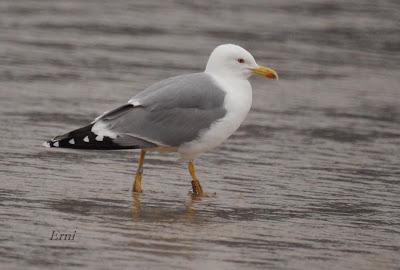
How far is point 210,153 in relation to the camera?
865cm

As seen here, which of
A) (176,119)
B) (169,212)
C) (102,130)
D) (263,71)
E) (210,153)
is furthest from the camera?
(210,153)

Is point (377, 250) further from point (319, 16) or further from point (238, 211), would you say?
point (319, 16)

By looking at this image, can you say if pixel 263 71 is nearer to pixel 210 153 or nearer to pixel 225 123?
pixel 225 123

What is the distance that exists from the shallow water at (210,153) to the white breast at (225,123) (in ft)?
0.99

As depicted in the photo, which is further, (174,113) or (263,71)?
(263,71)

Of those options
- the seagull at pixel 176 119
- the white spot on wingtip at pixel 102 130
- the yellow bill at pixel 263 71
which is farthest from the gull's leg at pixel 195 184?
the yellow bill at pixel 263 71

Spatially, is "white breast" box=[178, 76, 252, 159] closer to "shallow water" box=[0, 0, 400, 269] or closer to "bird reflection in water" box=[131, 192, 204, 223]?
"shallow water" box=[0, 0, 400, 269]

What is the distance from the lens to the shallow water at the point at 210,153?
5961mm

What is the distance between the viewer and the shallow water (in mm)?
5961

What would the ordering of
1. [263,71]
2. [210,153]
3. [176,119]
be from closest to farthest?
1. [176,119]
2. [263,71]
3. [210,153]

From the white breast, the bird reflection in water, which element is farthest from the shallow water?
the white breast

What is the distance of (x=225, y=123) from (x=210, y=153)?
Result: 51.9 inches

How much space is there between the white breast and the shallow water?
302mm

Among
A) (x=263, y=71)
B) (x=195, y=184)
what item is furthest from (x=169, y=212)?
(x=263, y=71)
